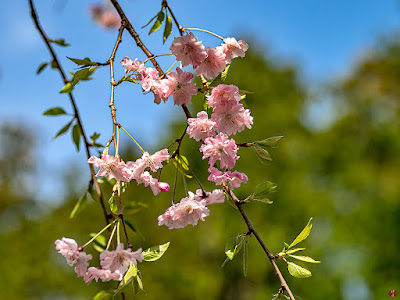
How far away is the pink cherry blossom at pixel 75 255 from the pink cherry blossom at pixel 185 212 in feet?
0.47

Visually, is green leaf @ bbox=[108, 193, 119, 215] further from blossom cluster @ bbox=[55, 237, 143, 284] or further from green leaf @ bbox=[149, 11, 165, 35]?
green leaf @ bbox=[149, 11, 165, 35]

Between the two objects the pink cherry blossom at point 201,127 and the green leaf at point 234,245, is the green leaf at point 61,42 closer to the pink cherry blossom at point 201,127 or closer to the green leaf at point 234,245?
the pink cherry blossom at point 201,127

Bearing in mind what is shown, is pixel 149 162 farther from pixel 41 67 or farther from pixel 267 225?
pixel 267 225

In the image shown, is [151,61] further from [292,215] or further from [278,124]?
[278,124]

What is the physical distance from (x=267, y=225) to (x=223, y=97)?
6967 millimetres

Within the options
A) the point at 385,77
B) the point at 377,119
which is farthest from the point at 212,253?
the point at 385,77

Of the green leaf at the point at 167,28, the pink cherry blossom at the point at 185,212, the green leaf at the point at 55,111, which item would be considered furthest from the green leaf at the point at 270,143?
the green leaf at the point at 55,111

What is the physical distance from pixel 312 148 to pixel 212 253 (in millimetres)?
3183

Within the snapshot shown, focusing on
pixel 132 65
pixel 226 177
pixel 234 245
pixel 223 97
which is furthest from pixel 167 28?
pixel 234 245

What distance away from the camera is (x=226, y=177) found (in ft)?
2.35

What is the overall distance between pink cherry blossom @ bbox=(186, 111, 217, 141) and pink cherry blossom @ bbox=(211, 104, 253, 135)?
1 centimetres

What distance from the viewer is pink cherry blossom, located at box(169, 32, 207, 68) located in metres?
0.74

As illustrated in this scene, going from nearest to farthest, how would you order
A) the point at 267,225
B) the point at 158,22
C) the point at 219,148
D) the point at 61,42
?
the point at 219,148 < the point at 158,22 < the point at 61,42 < the point at 267,225

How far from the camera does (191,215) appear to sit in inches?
29.7
